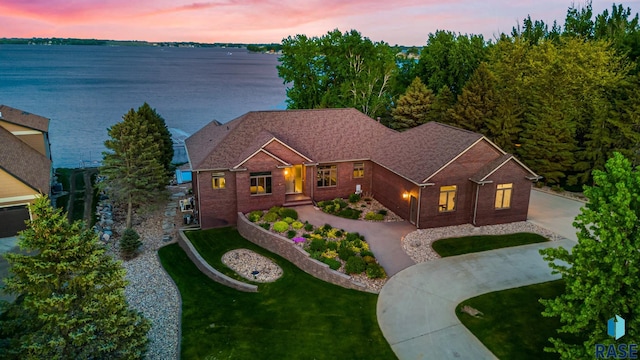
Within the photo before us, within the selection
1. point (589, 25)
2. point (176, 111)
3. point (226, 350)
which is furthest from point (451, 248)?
point (176, 111)

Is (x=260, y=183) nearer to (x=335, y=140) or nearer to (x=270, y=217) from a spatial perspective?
(x=270, y=217)

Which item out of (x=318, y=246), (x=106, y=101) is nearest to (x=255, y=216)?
(x=318, y=246)

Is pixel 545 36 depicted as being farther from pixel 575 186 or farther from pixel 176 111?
pixel 176 111

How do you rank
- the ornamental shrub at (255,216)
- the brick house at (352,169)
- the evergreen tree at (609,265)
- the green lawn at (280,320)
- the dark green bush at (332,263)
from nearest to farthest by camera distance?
the evergreen tree at (609,265) < the green lawn at (280,320) < the dark green bush at (332,263) < the brick house at (352,169) < the ornamental shrub at (255,216)

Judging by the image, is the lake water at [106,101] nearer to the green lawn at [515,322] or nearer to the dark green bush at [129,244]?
the dark green bush at [129,244]

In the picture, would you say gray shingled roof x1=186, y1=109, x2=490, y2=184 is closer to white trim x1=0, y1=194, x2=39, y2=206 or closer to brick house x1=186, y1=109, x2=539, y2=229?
brick house x1=186, y1=109, x2=539, y2=229

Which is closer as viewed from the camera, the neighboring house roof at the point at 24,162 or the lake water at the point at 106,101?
the neighboring house roof at the point at 24,162

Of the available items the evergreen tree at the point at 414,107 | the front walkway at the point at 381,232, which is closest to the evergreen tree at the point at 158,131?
the front walkway at the point at 381,232
